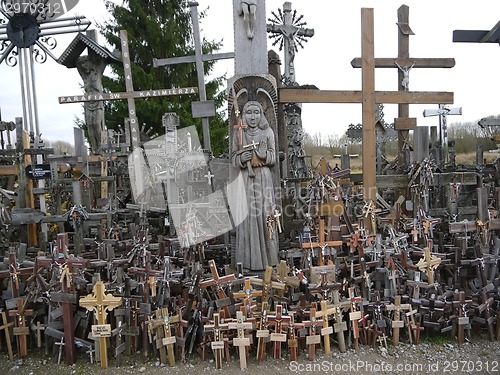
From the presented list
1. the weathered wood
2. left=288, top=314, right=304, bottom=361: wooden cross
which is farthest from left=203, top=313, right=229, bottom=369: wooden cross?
the weathered wood

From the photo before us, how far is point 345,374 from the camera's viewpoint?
3.75 metres

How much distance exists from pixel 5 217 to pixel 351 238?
15.6 feet

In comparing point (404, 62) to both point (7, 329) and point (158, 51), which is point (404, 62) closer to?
point (7, 329)

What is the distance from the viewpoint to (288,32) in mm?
10258

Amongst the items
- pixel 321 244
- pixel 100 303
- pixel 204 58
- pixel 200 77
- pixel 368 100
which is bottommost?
pixel 100 303

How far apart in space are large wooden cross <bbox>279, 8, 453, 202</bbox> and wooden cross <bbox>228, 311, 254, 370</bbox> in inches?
107

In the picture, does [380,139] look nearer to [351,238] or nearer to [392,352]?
[351,238]

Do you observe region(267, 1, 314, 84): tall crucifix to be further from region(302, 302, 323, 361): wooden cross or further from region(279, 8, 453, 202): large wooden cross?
region(302, 302, 323, 361): wooden cross

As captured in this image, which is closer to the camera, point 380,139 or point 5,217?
point 5,217

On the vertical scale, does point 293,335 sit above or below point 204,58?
below

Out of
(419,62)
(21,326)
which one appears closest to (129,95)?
(21,326)

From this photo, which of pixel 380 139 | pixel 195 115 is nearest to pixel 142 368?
pixel 195 115

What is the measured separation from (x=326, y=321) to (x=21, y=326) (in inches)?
123

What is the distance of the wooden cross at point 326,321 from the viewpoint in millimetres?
3949
